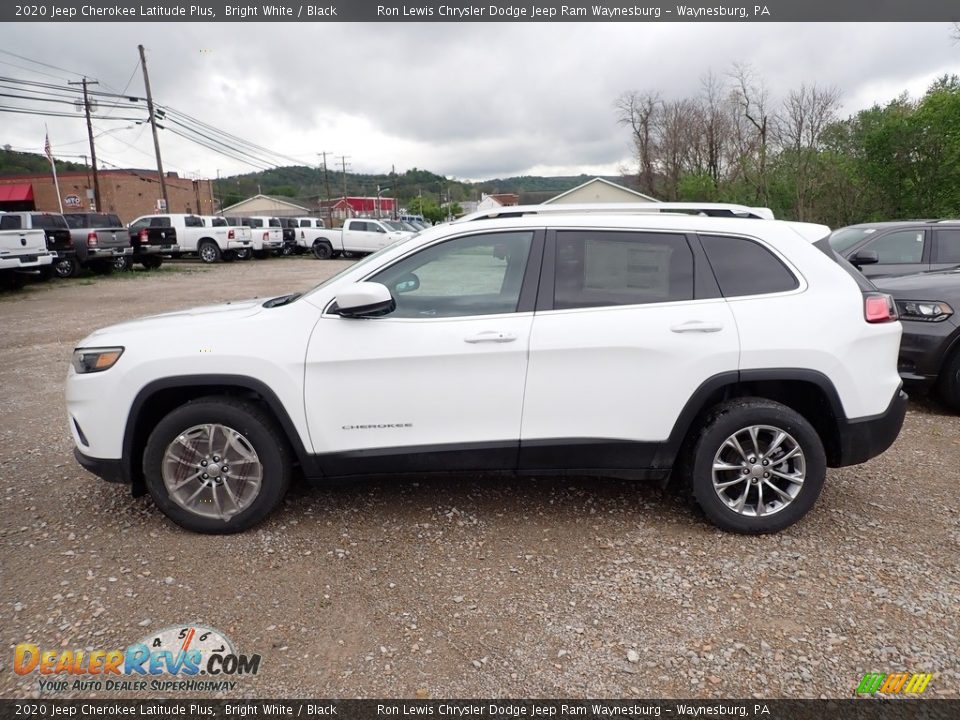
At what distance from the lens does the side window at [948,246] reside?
7.61 meters

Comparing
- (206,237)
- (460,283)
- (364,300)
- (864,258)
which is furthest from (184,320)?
(206,237)

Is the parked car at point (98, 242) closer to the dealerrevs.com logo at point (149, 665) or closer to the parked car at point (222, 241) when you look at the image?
the parked car at point (222, 241)

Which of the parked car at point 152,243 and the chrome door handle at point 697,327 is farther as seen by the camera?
the parked car at point 152,243

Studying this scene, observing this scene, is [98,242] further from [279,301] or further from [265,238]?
[279,301]

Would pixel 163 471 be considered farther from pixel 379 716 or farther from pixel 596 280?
pixel 596 280

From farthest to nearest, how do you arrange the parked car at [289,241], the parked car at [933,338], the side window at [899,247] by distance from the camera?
the parked car at [289,241]
the side window at [899,247]
the parked car at [933,338]

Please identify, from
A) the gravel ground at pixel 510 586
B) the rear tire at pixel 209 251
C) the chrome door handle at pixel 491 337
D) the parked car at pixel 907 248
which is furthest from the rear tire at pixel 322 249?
the chrome door handle at pixel 491 337

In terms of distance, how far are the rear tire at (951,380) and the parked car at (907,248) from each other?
245cm

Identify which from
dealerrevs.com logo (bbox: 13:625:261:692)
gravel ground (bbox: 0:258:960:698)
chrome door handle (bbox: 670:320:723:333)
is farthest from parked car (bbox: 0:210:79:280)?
chrome door handle (bbox: 670:320:723:333)

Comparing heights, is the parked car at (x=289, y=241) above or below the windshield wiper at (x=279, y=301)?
below

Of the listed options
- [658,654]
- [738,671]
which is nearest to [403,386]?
[658,654]

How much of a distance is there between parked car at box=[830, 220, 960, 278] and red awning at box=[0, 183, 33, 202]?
210ft

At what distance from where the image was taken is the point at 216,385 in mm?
3330

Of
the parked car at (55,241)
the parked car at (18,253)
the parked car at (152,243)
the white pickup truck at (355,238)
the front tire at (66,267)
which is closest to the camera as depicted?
the parked car at (18,253)
